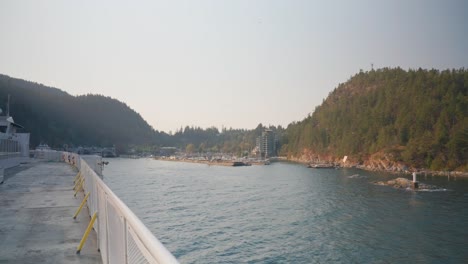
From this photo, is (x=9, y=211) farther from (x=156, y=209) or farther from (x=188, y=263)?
(x=156, y=209)

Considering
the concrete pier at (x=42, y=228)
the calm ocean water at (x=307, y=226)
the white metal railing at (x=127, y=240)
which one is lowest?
the calm ocean water at (x=307, y=226)

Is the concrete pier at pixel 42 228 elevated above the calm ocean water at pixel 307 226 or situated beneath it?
elevated above

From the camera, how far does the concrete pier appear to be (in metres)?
8.05


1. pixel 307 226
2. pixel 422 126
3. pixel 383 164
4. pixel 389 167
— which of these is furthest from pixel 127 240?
pixel 422 126

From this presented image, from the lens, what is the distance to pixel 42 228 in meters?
10.6

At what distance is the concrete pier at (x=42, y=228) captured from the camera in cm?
805

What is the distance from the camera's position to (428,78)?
187125 mm

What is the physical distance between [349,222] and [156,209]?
987 inches

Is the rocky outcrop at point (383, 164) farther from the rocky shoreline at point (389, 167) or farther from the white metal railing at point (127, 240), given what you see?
the white metal railing at point (127, 240)

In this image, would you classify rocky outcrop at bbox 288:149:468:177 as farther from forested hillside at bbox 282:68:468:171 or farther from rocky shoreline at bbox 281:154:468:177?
forested hillside at bbox 282:68:468:171

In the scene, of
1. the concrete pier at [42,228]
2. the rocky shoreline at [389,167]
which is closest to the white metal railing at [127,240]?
the concrete pier at [42,228]

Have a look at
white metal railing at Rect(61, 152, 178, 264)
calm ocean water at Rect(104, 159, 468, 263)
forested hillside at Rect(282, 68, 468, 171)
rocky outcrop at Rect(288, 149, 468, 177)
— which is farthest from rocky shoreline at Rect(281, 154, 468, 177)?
white metal railing at Rect(61, 152, 178, 264)

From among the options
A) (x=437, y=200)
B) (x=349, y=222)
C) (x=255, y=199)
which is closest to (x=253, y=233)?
(x=349, y=222)

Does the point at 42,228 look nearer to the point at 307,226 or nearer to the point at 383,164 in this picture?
the point at 307,226
